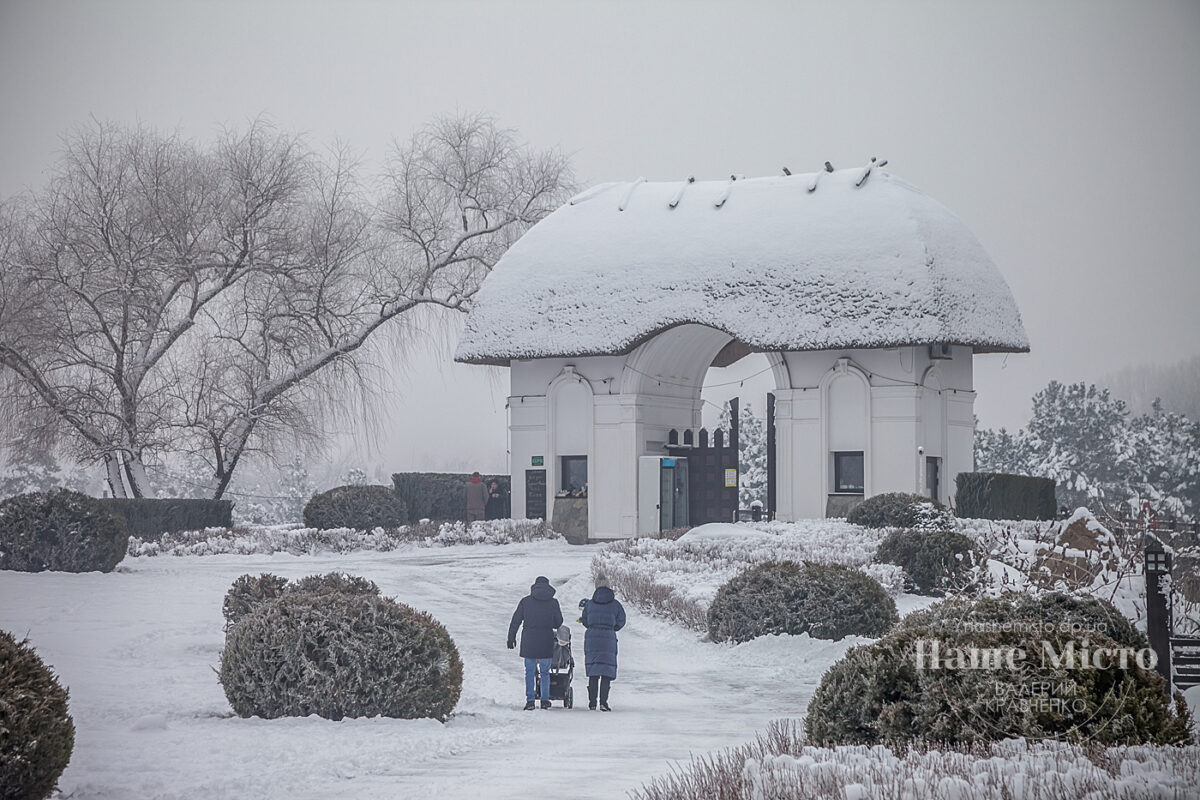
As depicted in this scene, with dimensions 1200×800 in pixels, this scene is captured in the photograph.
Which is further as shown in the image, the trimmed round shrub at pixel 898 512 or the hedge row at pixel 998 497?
the hedge row at pixel 998 497

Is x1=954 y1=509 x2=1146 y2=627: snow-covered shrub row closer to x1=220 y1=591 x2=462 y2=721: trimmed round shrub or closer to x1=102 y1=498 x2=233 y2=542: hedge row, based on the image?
x1=220 y1=591 x2=462 y2=721: trimmed round shrub

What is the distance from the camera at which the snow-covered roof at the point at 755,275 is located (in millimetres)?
34562

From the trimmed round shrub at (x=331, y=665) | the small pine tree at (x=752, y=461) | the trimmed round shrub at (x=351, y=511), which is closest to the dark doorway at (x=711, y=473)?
the trimmed round shrub at (x=351, y=511)

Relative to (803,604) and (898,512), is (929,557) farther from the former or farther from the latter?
(898,512)

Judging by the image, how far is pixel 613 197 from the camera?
40.5 m

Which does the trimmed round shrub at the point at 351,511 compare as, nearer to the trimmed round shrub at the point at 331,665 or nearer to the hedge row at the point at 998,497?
the hedge row at the point at 998,497

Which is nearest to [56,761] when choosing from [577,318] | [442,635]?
[442,635]

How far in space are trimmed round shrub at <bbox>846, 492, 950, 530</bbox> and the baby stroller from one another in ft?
50.2

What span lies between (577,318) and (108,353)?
13124 mm

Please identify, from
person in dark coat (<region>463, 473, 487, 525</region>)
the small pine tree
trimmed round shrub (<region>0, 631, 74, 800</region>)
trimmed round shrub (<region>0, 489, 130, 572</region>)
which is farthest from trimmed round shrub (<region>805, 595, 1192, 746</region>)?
the small pine tree

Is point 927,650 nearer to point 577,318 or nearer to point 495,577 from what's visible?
point 495,577

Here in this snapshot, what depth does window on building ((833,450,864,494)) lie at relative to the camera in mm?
36062

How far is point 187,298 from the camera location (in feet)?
131

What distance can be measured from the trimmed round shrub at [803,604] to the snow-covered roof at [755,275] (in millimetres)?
16122
